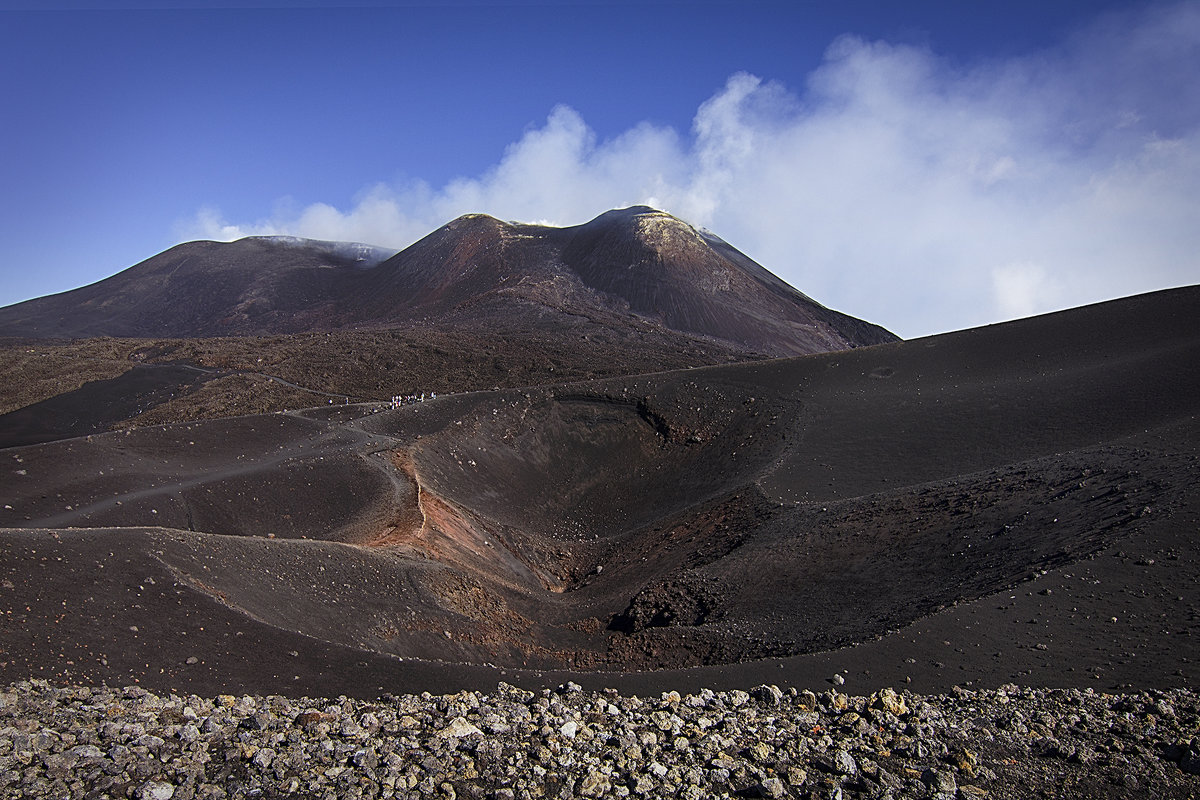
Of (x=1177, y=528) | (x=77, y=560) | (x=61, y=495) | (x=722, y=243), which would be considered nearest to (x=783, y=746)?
(x=1177, y=528)

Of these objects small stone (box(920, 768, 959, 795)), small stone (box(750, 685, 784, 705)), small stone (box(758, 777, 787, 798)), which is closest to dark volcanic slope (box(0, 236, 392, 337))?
small stone (box(750, 685, 784, 705))

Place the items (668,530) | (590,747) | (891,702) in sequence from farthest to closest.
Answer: (668,530), (891,702), (590,747)

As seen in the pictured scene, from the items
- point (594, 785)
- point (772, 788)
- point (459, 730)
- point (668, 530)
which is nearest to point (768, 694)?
point (772, 788)

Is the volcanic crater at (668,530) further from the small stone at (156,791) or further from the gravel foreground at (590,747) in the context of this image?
the small stone at (156,791)

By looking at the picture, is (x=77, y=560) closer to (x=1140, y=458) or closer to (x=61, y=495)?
(x=61, y=495)

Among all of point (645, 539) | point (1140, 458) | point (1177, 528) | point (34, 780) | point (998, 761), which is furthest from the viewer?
point (645, 539)

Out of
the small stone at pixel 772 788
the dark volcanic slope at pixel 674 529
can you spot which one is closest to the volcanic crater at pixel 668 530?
the dark volcanic slope at pixel 674 529

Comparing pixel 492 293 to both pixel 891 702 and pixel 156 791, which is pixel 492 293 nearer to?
pixel 891 702
